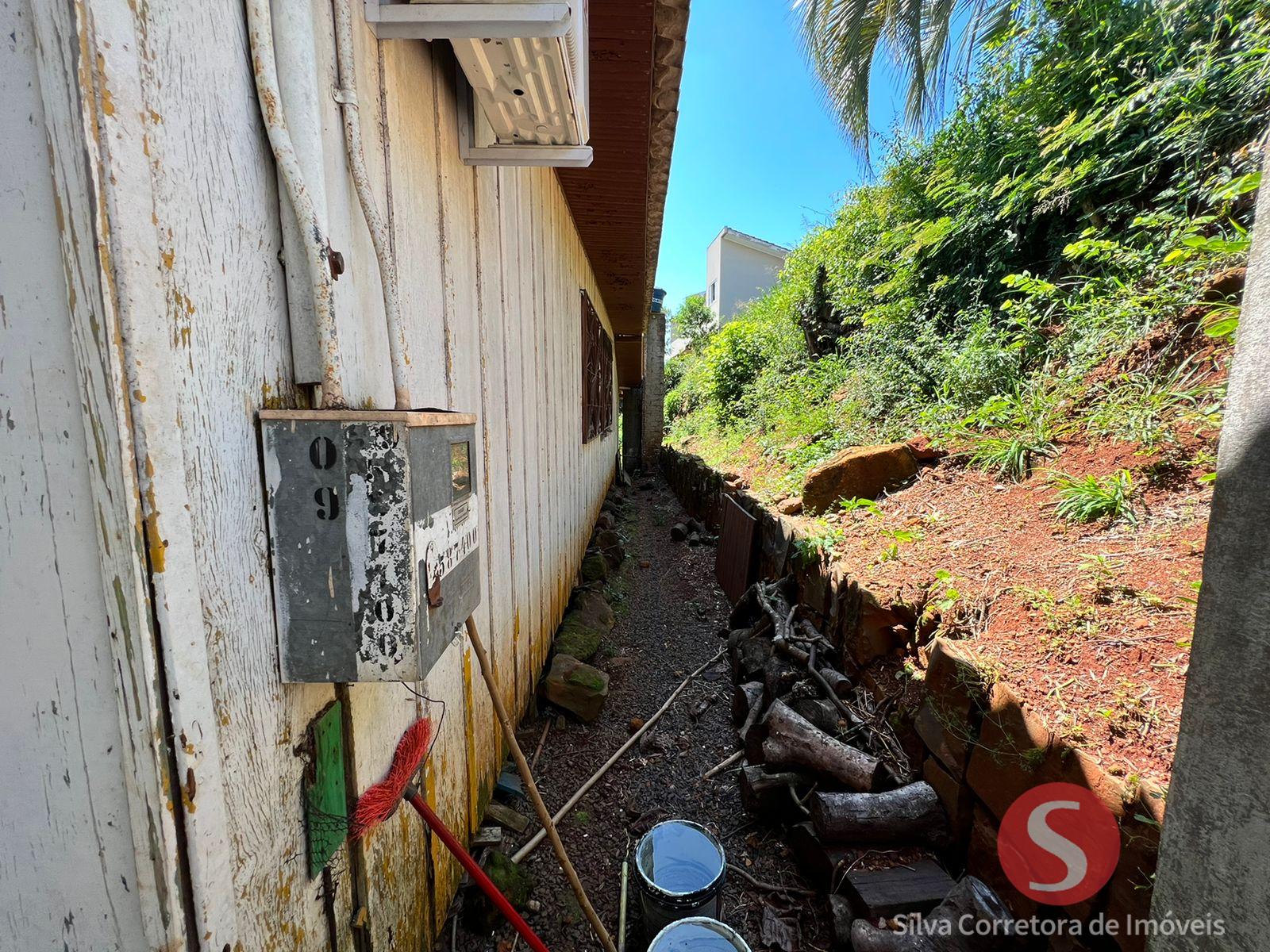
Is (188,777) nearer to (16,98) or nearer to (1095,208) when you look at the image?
(16,98)

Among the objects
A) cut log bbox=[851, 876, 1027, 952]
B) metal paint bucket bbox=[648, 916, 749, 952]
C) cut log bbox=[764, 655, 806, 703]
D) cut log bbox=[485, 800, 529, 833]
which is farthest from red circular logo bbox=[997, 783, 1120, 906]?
cut log bbox=[485, 800, 529, 833]

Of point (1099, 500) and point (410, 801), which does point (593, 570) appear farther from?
point (410, 801)

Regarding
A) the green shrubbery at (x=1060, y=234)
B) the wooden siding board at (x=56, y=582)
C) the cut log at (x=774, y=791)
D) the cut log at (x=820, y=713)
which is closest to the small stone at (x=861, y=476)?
the green shrubbery at (x=1060, y=234)

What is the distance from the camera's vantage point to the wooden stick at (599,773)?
6.85 ft

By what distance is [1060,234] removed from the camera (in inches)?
169

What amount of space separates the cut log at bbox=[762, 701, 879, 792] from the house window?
3.79 meters

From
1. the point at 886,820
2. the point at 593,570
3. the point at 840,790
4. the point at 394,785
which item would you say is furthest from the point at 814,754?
the point at 593,570

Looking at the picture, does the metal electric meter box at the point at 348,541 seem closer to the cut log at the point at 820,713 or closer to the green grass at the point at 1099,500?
the cut log at the point at 820,713

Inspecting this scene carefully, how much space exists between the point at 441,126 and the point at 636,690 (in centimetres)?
331

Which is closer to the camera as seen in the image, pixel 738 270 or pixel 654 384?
pixel 654 384

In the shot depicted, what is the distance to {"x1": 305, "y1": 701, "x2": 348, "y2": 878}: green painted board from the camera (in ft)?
3.20

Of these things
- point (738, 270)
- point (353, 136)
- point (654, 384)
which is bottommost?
point (353, 136)

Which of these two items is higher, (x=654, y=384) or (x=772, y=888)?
(x=654, y=384)

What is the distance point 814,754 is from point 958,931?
30.6 inches
